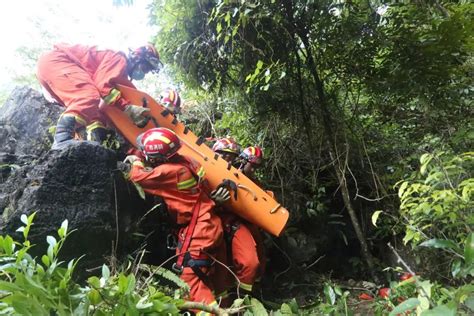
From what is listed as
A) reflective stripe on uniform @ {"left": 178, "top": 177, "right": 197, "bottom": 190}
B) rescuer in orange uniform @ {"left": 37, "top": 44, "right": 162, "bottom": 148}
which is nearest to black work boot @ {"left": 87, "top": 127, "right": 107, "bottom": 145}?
rescuer in orange uniform @ {"left": 37, "top": 44, "right": 162, "bottom": 148}

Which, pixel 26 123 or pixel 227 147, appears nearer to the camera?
pixel 26 123

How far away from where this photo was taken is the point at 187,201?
13.1 ft

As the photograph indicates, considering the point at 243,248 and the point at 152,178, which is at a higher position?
the point at 152,178

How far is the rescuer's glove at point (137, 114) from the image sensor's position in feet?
15.0

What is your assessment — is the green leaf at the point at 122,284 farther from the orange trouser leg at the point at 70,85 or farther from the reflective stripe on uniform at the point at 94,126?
the reflective stripe on uniform at the point at 94,126

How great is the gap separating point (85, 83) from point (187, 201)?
1.82m

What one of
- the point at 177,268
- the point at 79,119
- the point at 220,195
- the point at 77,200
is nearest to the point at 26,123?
the point at 79,119

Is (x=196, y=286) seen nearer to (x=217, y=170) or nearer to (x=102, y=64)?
(x=217, y=170)

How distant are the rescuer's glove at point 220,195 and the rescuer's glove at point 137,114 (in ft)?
3.86

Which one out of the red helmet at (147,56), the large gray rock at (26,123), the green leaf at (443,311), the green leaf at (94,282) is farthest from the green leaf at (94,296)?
the red helmet at (147,56)

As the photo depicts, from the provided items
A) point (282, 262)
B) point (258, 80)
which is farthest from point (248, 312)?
point (282, 262)

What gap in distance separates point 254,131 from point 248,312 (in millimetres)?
3704

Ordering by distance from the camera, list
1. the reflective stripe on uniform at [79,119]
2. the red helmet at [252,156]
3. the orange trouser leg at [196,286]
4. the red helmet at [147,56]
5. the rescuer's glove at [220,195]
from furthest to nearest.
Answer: the red helmet at [252,156], the red helmet at [147,56], the rescuer's glove at [220,195], the reflective stripe on uniform at [79,119], the orange trouser leg at [196,286]

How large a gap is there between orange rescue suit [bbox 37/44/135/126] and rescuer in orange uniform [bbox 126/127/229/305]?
31.6 inches
